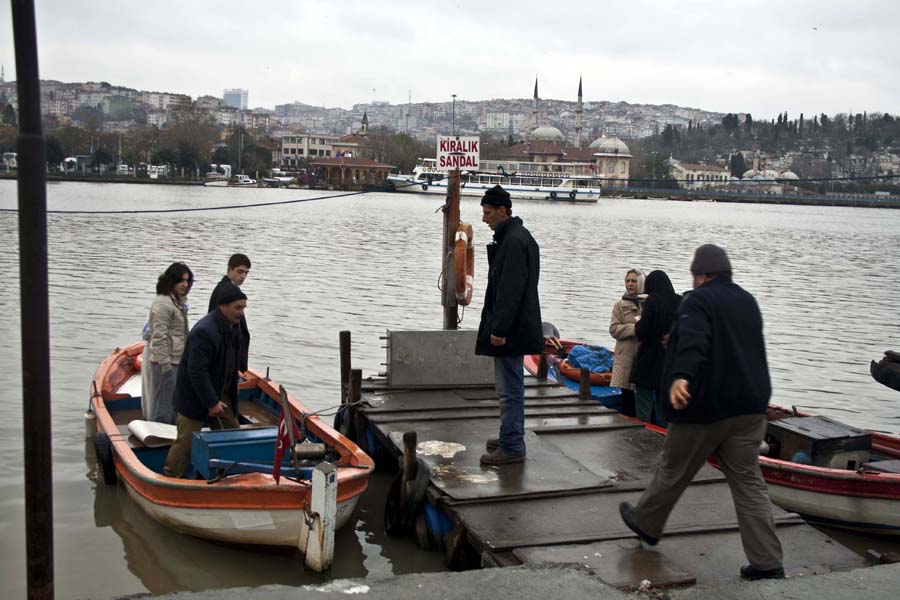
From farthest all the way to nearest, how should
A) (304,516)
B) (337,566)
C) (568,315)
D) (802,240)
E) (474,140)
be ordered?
1. (802,240)
2. (568,315)
3. (474,140)
4. (337,566)
5. (304,516)

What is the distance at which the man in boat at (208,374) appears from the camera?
756cm

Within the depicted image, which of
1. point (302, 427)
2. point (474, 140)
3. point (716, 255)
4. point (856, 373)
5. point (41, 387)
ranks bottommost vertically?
point (856, 373)

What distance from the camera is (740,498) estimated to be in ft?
17.8

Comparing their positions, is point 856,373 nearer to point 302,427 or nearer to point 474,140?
point 474,140

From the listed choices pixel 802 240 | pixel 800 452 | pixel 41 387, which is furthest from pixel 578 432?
pixel 802 240

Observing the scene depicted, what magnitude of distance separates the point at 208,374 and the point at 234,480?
3.04 feet

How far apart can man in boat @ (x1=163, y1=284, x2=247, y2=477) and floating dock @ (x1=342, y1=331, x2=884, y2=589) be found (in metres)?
1.60

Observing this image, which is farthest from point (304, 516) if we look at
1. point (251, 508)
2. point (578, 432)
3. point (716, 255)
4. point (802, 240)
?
point (802, 240)

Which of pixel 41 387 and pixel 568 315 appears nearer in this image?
pixel 41 387

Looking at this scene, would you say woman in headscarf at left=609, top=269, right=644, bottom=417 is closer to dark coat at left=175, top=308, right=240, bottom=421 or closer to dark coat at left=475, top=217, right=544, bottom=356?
dark coat at left=475, top=217, right=544, bottom=356

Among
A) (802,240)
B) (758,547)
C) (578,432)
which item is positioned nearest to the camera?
(758,547)

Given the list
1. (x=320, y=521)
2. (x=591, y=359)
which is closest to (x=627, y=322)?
(x=591, y=359)

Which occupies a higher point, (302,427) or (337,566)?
(302,427)

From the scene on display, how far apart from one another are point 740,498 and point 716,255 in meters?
1.45
